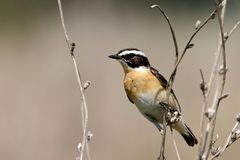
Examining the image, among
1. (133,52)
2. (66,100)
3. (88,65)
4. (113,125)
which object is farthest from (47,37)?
(133,52)

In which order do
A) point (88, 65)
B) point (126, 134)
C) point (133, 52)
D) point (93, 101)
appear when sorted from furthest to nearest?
1. point (88, 65)
2. point (93, 101)
3. point (126, 134)
4. point (133, 52)

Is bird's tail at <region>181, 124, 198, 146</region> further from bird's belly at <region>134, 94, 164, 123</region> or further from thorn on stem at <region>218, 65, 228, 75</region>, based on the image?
thorn on stem at <region>218, 65, 228, 75</region>

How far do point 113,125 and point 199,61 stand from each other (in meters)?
3.19

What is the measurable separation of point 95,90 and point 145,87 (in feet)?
18.7

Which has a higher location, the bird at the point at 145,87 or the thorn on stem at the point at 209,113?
the thorn on stem at the point at 209,113

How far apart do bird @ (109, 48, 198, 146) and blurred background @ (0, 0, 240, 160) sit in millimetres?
3722

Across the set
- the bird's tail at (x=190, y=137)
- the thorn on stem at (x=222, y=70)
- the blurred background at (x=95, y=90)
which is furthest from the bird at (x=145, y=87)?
the blurred background at (x=95, y=90)

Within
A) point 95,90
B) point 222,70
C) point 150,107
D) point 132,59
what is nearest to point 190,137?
point 150,107

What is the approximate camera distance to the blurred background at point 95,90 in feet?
32.9

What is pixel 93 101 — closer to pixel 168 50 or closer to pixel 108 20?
pixel 168 50

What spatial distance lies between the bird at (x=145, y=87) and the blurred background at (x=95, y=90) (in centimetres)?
372

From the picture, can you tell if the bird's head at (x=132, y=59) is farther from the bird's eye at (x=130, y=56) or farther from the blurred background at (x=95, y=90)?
the blurred background at (x=95, y=90)

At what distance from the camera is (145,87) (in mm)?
5379

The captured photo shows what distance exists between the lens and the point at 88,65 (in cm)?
1278
